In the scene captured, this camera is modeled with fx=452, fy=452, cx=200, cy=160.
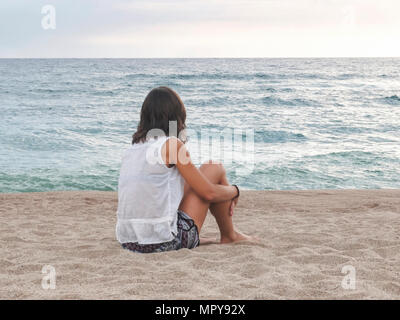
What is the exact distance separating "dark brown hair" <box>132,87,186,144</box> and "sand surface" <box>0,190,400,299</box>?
94 centimetres

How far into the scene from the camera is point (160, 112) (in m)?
3.25

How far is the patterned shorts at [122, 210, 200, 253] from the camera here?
3432mm

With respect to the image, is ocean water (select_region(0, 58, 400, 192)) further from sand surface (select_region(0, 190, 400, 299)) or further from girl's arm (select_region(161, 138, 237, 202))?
girl's arm (select_region(161, 138, 237, 202))

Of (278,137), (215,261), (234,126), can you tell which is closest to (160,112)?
(215,261)

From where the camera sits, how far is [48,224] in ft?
16.8

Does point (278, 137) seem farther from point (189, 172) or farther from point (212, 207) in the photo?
point (189, 172)

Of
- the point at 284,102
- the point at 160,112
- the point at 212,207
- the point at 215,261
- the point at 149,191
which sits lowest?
the point at 215,261

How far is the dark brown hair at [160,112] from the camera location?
3250 millimetres

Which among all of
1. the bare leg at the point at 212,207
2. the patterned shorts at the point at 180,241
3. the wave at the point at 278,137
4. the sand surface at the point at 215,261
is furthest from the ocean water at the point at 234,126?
the patterned shorts at the point at 180,241

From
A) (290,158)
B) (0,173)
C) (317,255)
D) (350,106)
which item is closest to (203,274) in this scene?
(317,255)

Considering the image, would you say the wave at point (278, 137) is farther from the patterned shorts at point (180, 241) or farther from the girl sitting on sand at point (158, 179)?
the girl sitting on sand at point (158, 179)

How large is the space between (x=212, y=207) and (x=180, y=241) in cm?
39

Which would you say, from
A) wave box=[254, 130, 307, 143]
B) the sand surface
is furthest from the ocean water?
the sand surface

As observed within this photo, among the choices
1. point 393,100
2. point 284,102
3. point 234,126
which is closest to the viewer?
point 234,126
